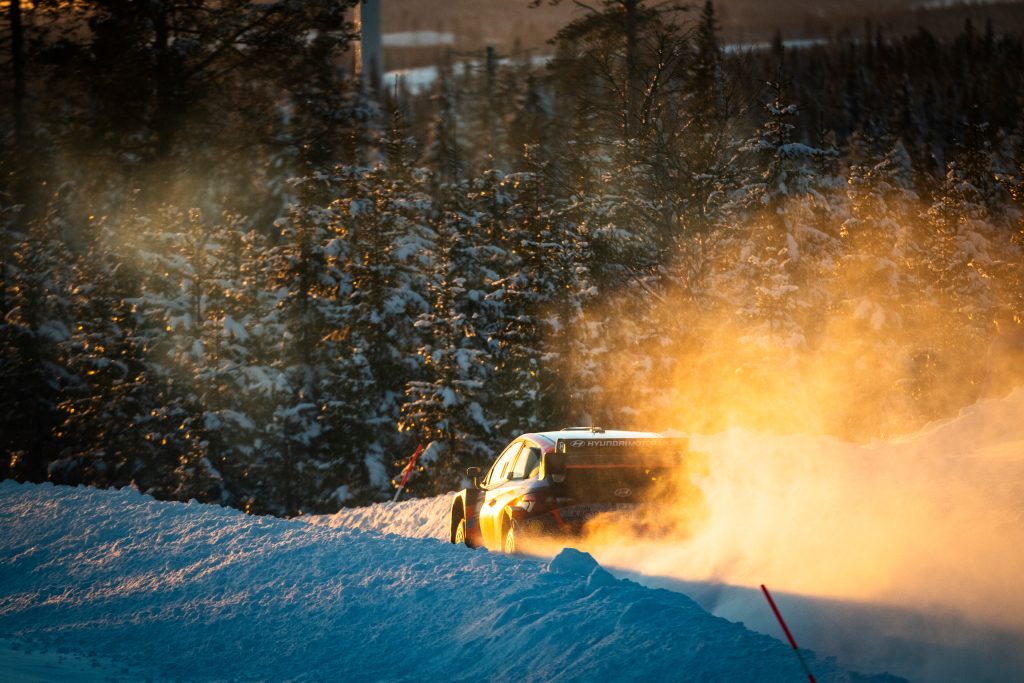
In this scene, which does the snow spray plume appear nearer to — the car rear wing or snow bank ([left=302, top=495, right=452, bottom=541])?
the car rear wing

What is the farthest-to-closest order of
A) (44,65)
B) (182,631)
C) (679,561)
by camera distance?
1. (44,65)
2. (679,561)
3. (182,631)

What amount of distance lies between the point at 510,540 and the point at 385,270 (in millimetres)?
23512

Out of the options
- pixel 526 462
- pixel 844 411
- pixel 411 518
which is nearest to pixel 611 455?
pixel 526 462

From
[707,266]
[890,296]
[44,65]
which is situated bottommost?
[890,296]

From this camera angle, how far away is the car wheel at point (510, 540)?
407 inches

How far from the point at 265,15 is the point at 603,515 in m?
17.8

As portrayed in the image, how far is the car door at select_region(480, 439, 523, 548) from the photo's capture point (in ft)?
36.7

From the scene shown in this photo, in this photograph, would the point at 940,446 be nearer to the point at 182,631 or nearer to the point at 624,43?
the point at 182,631

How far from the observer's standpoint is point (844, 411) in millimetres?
33875

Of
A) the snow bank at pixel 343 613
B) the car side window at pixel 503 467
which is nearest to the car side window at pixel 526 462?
the car side window at pixel 503 467

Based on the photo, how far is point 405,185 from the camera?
3494 centimetres

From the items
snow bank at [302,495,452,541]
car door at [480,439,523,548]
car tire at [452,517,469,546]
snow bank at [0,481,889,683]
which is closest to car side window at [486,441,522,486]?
car door at [480,439,523,548]

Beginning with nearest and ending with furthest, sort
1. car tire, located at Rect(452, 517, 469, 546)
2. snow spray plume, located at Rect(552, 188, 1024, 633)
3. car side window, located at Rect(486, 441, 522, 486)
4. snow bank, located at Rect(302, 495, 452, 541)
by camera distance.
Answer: snow spray plume, located at Rect(552, 188, 1024, 633) < car side window, located at Rect(486, 441, 522, 486) < car tire, located at Rect(452, 517, 469, 546) < snow bank, located at Rect(302, 495, 452, 541)

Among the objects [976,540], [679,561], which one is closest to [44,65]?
[679,561]
